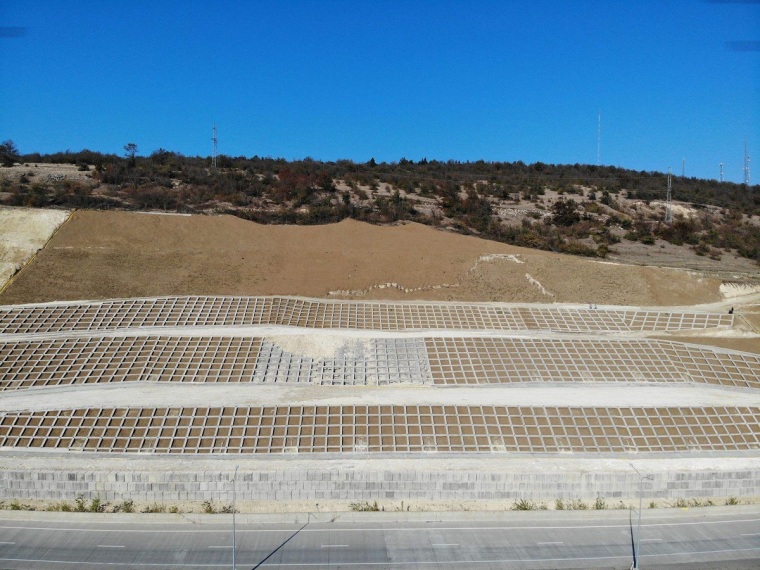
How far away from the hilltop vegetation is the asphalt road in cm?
2900

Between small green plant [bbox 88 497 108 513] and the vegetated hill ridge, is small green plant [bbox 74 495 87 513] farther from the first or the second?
the vegetated hill ridge

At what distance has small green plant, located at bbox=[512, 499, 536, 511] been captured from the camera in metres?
18.5

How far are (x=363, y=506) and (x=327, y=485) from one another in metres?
1.28

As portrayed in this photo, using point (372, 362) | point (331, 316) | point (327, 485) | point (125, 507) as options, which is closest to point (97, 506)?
point (125, 507)

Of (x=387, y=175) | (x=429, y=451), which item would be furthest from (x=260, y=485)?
(x=387, y=175)

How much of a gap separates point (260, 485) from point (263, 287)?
1563 centimetres

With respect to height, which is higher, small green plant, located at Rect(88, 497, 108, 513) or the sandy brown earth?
the sandy brown earth

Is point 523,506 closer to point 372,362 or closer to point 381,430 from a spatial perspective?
point 381,430

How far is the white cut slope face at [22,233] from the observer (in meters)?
33.2

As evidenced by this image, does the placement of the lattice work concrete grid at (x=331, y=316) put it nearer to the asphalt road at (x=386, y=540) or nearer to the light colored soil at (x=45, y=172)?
the asphalt road at (x=386, y=540)

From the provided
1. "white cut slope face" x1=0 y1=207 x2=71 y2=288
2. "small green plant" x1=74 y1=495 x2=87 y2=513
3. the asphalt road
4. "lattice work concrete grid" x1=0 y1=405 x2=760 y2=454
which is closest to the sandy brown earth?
"white cut slope face" x1=0 y1=207 x2=71 y2=288

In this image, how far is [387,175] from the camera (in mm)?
68438

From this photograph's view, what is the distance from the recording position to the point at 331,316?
3008 cm

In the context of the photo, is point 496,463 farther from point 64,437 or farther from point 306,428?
point 64,437
